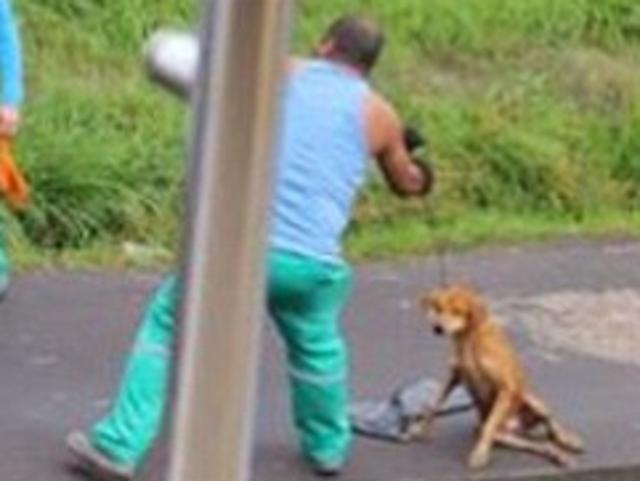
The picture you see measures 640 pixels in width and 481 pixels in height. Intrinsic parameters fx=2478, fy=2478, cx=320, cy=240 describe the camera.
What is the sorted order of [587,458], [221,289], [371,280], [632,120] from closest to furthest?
[221,289], [587,458], [371,280], [632,120]

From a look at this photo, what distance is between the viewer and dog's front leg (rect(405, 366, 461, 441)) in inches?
239

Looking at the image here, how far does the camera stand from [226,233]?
1165mm

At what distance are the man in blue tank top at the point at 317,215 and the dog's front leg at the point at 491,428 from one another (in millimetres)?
478

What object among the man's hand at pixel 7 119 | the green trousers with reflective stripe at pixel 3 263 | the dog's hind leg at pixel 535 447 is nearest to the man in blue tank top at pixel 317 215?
the dog's hind leg at pixel 535 447

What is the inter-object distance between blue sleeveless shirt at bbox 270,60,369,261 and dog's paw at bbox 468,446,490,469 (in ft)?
2.69

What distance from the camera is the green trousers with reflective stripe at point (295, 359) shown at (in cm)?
536

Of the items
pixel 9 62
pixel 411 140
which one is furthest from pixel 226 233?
pixel 9 62

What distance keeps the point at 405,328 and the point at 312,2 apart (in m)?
3.04

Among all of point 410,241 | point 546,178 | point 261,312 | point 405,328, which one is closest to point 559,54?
point 546,178

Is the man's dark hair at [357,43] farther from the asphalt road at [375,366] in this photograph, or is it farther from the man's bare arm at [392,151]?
the asphalt road at [375,366]

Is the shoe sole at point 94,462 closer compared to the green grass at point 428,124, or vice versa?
the shoe sole at point 94,462

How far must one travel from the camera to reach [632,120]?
9.84 metres

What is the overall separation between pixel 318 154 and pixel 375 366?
1698mm

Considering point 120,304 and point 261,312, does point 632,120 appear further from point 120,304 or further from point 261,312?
point 261,312
